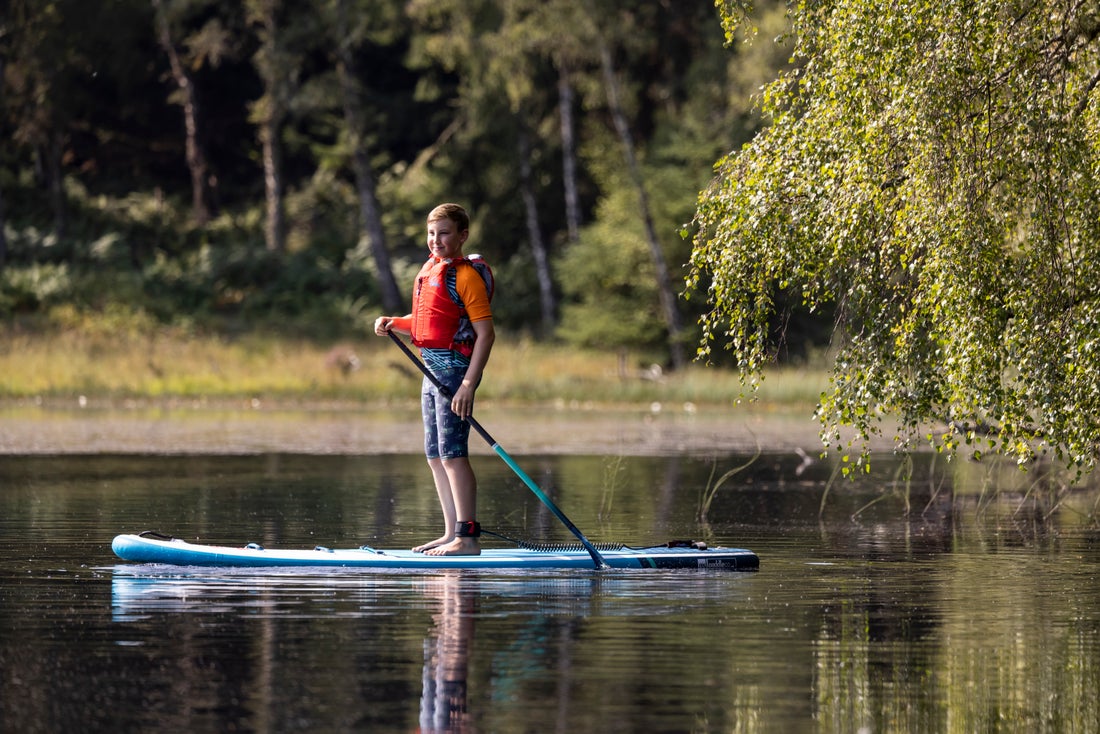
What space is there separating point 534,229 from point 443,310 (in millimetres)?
34055

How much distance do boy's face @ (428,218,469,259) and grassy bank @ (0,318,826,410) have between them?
23.1 metres

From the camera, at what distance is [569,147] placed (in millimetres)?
44250

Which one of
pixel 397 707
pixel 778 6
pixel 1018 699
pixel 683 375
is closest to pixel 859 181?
pixel 1018 699

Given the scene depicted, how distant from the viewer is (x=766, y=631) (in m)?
9.48

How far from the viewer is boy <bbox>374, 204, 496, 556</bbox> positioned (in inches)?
464

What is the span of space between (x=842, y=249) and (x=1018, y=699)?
501 centimetres

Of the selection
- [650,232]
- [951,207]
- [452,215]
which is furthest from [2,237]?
[951,207]

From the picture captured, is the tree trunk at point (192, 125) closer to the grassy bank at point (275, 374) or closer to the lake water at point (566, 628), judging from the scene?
the grassy bank at point (275, 374)

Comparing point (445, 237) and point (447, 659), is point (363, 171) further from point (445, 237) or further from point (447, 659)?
point (447, 659)

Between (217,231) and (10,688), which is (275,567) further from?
(217,231)

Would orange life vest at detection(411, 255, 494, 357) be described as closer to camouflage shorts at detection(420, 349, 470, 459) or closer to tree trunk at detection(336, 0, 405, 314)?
camouflage shorts at detection(420, 349, 470, 459)

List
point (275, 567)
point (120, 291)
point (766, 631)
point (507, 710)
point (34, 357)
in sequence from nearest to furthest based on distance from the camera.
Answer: point (507, 710)
point (766, 631)
point (275, 567)
point (34, 357)
point (120, 291)

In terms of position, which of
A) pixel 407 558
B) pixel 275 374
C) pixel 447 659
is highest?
pixel 275 374

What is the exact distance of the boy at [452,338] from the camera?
464 inches
